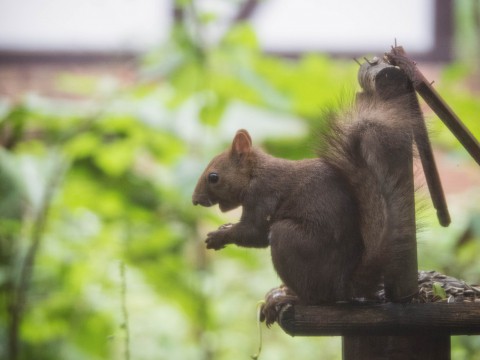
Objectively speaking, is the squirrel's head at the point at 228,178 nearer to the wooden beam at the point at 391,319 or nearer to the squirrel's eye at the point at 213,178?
the squirrel's eye at the point at 213,178

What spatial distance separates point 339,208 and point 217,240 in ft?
0.55

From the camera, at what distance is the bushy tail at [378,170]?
0.80 metres

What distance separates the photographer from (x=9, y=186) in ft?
5.24

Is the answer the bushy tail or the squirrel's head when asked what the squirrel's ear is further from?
the bushy tail

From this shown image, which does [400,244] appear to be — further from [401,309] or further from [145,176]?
[145,176]

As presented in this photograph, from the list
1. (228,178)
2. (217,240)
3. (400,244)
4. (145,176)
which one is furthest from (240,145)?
(145,176)

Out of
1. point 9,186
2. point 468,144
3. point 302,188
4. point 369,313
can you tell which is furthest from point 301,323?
point 9,186

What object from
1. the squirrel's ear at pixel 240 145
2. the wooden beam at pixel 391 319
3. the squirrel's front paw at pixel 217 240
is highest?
the squirrel's ear at pixel 240 145

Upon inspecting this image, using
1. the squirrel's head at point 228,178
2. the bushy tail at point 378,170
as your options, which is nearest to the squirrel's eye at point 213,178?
the squirrel's head at point 228,178

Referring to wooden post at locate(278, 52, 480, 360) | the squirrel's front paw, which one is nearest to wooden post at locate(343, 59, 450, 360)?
wooden post at locate(278, 52, 480, 360)

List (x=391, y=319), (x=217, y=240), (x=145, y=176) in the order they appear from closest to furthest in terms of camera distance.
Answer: (x=391, y=319) < (x=217, y=240) < (x=145, y=176)

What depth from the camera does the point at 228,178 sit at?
3.15ft

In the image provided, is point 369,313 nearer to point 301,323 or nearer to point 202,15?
point 301,323

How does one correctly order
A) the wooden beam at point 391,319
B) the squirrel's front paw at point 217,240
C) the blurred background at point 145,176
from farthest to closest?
the blurred background at point 145,176, the squirrel's front paw at point 217,240, the wooden beam at point 391,319
